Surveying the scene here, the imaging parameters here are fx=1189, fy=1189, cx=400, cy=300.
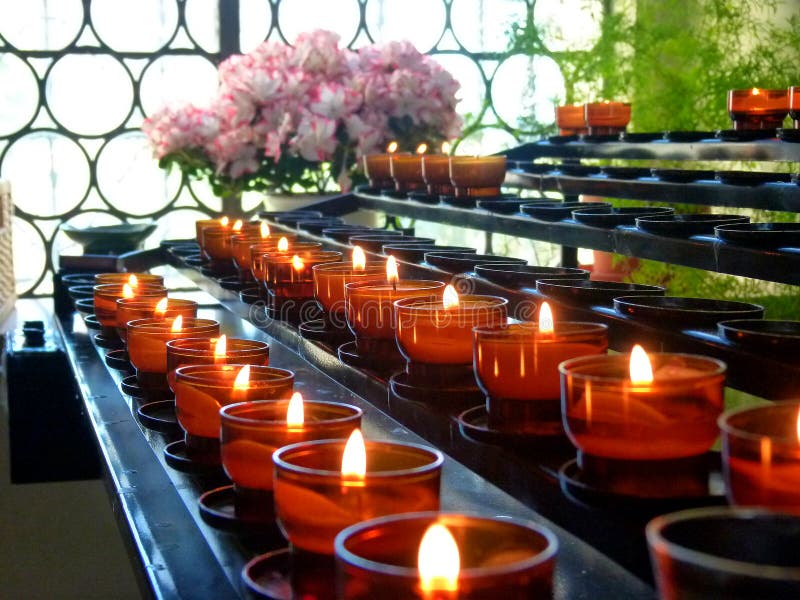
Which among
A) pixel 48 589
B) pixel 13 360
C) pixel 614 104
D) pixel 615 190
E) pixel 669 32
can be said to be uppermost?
pixel 669 32

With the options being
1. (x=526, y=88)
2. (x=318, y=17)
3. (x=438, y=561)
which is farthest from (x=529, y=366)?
(x=526, y=88)

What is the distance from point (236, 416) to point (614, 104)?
204 centimetres

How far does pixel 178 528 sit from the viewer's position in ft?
2.90

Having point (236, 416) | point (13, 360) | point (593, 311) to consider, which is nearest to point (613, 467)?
point (236, 416)

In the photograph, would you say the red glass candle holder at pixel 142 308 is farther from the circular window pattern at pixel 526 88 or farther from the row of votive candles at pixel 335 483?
the circular window pattern at pixel 526 88

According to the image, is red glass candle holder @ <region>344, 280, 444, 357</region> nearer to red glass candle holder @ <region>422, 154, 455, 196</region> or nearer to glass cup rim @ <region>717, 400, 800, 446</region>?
glass cup rim @ <region>717, 400, 800, 446</region>

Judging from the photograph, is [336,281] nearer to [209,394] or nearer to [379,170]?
[209,394]

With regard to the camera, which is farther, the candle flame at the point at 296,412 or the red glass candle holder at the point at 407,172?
the red glass candle holder at the point at 407,172

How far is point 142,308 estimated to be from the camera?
4.64 feet

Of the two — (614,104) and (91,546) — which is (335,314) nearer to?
(91,546)

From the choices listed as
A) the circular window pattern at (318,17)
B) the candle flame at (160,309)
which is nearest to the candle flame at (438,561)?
the candle flame at (160,309)

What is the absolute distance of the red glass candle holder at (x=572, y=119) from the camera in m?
2.87

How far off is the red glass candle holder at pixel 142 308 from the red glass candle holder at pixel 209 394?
41cm

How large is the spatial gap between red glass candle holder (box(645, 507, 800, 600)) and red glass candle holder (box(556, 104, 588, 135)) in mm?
2414
